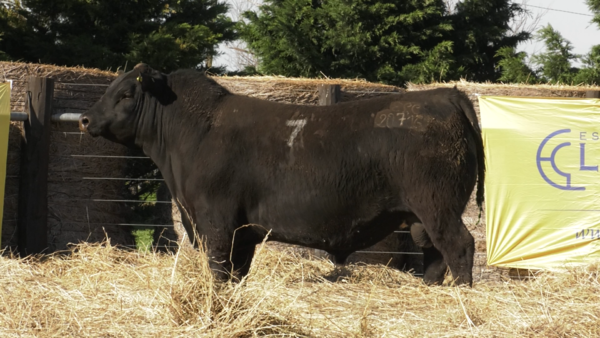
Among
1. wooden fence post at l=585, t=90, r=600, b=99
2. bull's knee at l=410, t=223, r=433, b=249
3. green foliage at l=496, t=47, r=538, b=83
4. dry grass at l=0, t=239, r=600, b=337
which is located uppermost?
green foliage at l=496, t=47, r=538, b=83

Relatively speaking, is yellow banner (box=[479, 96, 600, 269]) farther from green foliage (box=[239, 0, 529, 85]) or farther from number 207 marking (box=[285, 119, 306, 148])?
green foliage (box=[239, 0, 529, 85])

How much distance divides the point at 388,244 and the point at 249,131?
101 inches

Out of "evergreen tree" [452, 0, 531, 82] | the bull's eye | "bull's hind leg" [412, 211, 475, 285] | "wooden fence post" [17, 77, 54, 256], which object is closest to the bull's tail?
"bull's hind leg" [412, 211, 475, 285]

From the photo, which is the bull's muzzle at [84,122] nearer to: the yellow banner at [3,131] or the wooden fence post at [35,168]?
the yellow banner at [3,131]

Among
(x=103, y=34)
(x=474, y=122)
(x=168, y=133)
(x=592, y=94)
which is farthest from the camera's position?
(x=103, y=34)

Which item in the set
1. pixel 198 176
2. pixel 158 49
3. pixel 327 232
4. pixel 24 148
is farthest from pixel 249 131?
pixel 158 49

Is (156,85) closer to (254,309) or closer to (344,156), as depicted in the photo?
(344,156)

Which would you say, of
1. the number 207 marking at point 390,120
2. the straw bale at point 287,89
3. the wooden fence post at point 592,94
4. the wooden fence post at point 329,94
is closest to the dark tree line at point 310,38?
the wooden fence post at point 592,94

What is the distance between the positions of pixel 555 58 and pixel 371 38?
370 centimetres

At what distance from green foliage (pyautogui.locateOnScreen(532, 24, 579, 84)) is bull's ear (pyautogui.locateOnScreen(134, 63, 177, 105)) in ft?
33.0

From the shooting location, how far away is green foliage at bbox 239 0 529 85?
15.0m

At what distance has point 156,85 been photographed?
6.34m

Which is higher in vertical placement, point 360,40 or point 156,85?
point 360,40

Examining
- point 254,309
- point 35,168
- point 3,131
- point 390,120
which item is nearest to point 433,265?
point 390,120
